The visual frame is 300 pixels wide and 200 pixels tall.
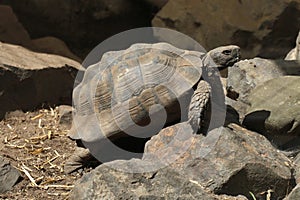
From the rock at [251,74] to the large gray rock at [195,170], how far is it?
0.72 m

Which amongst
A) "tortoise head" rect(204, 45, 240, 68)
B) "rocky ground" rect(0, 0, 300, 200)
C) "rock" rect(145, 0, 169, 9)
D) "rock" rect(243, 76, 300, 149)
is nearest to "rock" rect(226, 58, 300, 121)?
"rocky ground" rect(0, 0, 300, 200)

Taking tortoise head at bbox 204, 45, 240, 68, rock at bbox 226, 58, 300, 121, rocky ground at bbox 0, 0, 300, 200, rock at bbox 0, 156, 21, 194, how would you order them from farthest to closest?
rock at bbox 226, 58, 300, 121
tortoise head at bbox 204, 45, 240, 68
rock at bbox 0, 156, 21, 194
rocky ground at bbox 0, 0, 300, 200

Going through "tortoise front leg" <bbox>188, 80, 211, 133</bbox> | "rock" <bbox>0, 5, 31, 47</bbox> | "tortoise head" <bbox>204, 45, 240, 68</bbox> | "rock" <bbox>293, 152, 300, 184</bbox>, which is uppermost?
"tortoise head" <bbox>204, 45, 240, 68</bbox>

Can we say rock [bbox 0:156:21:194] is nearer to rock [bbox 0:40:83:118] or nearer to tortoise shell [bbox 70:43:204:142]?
tortoise shell [bbox 70:43:204:142]

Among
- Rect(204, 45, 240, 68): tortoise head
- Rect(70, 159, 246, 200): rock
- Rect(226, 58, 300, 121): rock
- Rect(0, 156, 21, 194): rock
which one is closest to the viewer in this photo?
Rect(70, 159, 246, 200): rock

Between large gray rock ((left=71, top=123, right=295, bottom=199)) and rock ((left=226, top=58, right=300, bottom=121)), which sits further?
rock ((left=226, top=58, right=300, bottom=121))

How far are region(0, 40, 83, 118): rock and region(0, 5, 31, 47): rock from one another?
0.50m

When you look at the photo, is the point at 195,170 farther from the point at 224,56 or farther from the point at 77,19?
the point at 77,19

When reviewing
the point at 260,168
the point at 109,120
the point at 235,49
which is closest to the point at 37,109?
the point at 109,120

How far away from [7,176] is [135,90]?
0.93 meters

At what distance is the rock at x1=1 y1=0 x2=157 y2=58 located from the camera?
682 cm

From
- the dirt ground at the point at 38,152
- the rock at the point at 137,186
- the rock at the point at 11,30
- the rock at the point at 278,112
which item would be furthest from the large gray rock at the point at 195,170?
the rock at the point at 11,30

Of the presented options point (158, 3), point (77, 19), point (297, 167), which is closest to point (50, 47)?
point (77, 19)

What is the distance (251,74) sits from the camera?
4531mm
